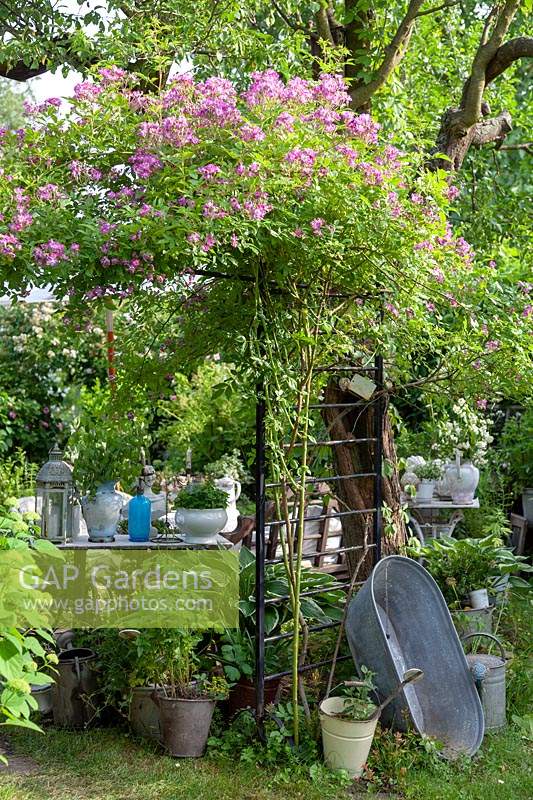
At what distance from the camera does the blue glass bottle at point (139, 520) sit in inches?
162

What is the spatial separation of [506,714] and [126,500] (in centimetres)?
209

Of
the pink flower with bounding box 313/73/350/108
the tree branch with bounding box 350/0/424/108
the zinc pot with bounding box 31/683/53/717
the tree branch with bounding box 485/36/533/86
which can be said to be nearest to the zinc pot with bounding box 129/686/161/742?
the zinc pot with bounding box 31/683/53/717

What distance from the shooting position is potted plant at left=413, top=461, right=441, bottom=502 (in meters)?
6.38

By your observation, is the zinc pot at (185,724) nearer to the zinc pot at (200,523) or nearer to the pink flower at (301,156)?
the zinc pot at (200,523)

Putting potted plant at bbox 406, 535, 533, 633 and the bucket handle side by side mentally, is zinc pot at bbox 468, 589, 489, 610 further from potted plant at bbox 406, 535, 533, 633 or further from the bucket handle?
the bucket handle

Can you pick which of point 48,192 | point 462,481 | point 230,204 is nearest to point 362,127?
point 230,204

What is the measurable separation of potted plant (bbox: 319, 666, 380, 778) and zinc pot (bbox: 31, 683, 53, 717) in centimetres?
131

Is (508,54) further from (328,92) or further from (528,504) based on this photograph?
(528,504)

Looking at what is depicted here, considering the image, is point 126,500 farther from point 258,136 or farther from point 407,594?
point 258,136

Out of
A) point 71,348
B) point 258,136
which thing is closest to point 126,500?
point 258,136

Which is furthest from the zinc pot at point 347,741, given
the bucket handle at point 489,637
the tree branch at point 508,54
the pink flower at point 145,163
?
the tree branch at point 508,54

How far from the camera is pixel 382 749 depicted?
3635 mm

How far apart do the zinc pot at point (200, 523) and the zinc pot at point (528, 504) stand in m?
3.39

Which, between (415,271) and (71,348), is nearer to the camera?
(415,271)
